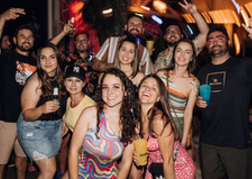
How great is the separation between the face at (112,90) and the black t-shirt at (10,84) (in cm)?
159

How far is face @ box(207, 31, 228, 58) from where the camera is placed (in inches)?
144

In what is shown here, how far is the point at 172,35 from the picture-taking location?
15.0 feet

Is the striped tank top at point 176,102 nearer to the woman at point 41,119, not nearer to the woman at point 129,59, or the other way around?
the woman at point 129,59

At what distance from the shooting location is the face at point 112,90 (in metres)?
2.93

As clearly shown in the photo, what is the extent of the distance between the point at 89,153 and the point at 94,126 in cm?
34

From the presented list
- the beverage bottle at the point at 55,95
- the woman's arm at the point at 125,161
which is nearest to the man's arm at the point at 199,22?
the woman's arm at the point at 125,161

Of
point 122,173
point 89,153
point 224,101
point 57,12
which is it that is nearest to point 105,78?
point 89,153

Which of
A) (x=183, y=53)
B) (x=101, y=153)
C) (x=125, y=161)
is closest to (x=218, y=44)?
(x=183, y=53)

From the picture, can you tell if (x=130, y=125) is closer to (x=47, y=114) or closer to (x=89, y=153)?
(x=89, y=153)

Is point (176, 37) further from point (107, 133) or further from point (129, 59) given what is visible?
point (107, 133)

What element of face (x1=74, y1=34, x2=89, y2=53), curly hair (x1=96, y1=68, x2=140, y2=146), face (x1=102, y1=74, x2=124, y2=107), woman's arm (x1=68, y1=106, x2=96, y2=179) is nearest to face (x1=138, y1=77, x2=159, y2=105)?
curly hair (x1=96, y1=68, x2=140, y2=146)

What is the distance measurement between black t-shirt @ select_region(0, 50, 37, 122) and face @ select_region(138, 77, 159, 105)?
1857 mm

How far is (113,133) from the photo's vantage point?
2.89 meters

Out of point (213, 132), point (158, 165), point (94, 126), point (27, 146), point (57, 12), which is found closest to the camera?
point (94, 126)
